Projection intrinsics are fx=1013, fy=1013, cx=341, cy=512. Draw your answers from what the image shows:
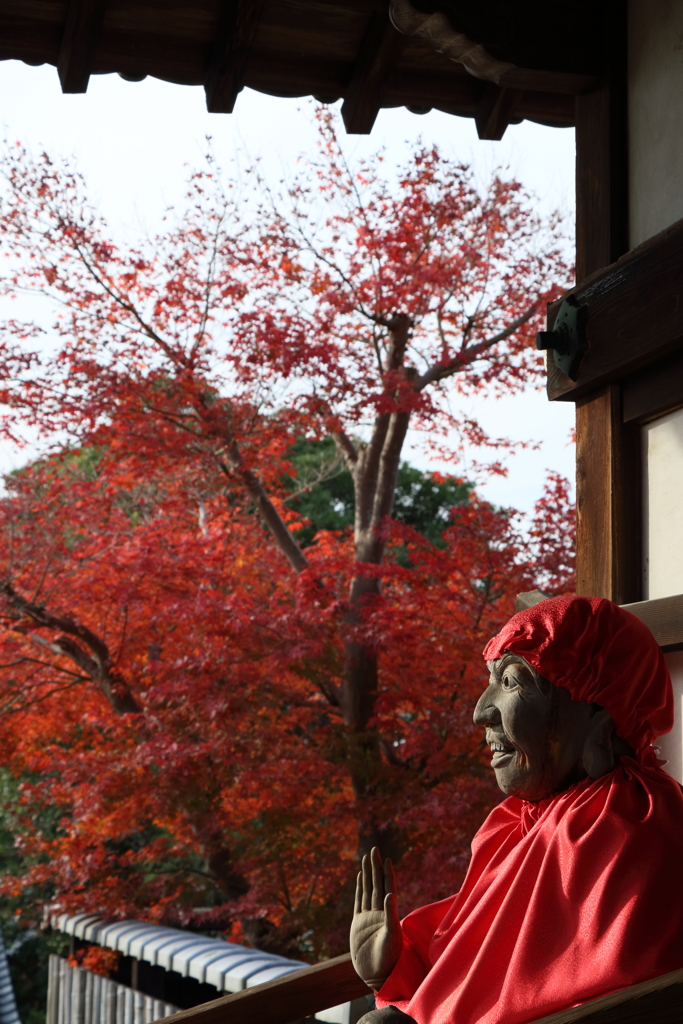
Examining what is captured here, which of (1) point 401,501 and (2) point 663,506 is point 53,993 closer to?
(2) point 663,506

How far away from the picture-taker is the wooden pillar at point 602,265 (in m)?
2.26

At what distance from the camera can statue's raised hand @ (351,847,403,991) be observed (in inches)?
60.7

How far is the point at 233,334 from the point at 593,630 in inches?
198

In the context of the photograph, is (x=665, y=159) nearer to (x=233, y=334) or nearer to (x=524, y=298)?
(x=233, y=334)

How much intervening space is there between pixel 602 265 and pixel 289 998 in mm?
1701

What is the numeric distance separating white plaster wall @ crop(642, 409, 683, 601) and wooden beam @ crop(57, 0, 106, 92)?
5.30 feet

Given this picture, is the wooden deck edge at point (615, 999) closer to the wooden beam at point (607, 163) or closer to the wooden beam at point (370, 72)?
the wooden beam at point (607, 163)

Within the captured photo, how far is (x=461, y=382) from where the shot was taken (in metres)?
6.80

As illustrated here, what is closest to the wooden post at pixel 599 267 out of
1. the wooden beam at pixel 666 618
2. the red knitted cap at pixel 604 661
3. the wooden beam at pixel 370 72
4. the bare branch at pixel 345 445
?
the wooden beam at pixel 666 618

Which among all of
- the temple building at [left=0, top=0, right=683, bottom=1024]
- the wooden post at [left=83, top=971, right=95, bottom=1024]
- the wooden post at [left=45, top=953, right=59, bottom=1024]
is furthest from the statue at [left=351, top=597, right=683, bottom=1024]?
the wooden post at [left=45, top=953, right=59, bottom=1024]

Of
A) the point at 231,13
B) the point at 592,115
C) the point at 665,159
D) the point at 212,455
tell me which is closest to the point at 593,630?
the point at 665,159

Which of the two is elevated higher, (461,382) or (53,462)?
(461,382)

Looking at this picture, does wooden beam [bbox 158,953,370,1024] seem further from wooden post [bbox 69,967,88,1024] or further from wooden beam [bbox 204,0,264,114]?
wooden post [bbox 69,967,88,1024]

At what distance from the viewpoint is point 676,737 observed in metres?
2.05
